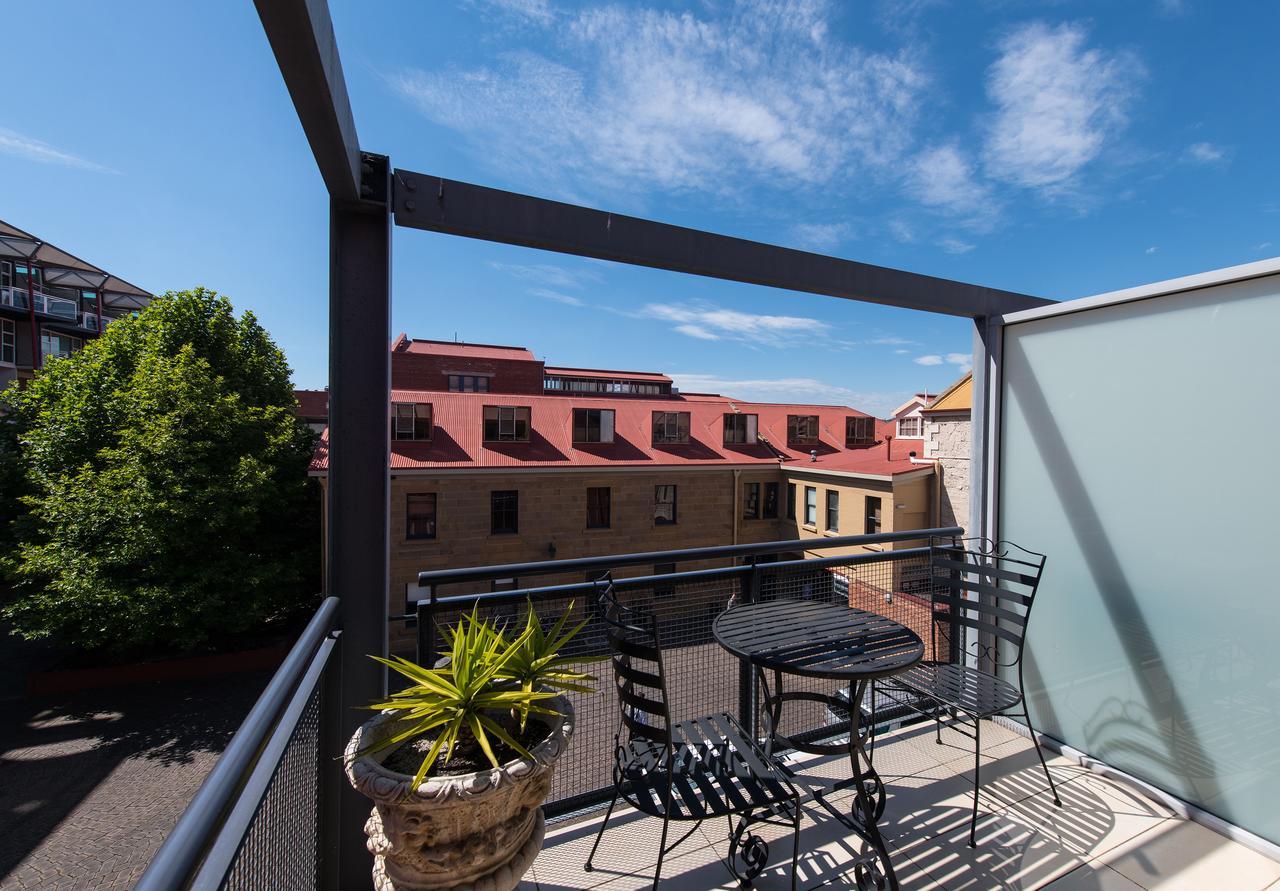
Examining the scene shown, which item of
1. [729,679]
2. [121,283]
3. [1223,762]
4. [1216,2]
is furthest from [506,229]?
[121,283]

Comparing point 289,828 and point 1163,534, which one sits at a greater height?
point 1163,534

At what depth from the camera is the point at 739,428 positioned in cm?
1733

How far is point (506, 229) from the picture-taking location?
1.75m

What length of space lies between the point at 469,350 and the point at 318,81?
22.2 m

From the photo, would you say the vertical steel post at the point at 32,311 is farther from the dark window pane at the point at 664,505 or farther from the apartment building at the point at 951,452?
the apartment building at the point at 951,452

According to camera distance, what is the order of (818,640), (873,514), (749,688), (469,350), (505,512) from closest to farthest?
(818,640) → (749,688) → (505,512) → (873,514) → (469,350)

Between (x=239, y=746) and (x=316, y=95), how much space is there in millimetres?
1235

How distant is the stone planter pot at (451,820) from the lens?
0.97m

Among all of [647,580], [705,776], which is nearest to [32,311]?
[647,580]

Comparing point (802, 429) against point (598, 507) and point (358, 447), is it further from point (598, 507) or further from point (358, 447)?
point (358, 447)

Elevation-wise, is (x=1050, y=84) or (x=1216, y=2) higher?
(x=1216, y=2)

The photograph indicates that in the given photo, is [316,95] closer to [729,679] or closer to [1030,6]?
[729,679]

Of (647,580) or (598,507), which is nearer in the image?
(647,580)

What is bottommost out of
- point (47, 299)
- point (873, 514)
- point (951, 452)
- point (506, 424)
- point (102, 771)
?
point (102, 771)
